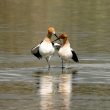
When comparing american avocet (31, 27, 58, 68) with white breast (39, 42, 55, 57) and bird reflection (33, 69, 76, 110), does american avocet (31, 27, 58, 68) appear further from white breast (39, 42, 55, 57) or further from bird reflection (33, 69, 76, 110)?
bird reflection (33, 69, 76, 110)

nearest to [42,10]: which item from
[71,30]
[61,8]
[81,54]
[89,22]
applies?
[61,8]

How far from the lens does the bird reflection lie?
1507 cm

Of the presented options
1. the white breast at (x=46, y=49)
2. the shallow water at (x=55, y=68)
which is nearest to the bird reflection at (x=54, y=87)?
the shallow water at (x=55, y=68)

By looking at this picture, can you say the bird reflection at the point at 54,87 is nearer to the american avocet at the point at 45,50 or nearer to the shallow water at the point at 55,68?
the shallow water at the point at 55,68

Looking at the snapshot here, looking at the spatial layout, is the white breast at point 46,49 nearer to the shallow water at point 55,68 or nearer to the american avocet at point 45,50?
the american avocet at point 45,50

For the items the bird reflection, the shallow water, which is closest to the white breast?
the shallow water

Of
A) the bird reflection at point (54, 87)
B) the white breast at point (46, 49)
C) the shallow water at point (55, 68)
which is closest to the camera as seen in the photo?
the bird reflection at point (54, 87)

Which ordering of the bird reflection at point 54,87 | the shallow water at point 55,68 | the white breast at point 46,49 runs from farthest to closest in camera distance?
the white breast at point 46,49
the shallow water at point 55,68
the bird reflection at point 54,87

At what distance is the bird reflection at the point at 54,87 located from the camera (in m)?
15.1

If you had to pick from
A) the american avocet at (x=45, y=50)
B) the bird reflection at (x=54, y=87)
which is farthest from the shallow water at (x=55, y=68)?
the american avocet at (x=45, y=50)

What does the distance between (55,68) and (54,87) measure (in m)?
3.98

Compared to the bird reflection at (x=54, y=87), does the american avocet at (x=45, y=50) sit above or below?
above

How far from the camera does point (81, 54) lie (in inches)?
953

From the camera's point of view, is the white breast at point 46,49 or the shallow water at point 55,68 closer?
the shallow water at point 55,68
